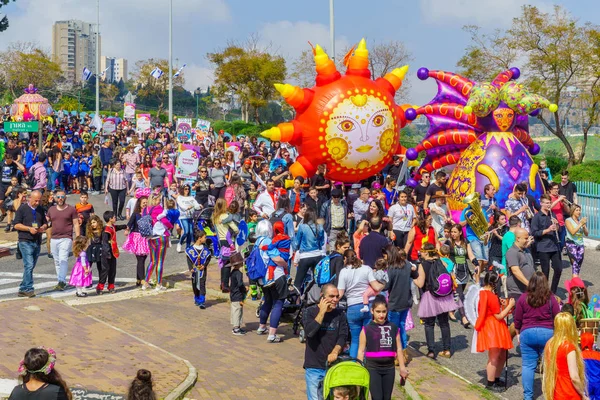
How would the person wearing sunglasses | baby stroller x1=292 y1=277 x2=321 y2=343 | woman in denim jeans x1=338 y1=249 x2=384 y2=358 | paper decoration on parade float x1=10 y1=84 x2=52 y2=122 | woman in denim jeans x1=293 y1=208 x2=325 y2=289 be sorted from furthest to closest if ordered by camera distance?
1. paper decoration on parade float x1=10 y1=84 x2=52 y2=122
2. the person wearing sunglasses
3. woman in denim jeans x1=293 y1=208 x2=325 y2=289
4. baby stroller x1=292 y1=277 x2=321 y2=343
5. woman in denim jeans x1=338 y1=249 x2=384 y2=358

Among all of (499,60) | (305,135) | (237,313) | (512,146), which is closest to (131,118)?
(499,60)

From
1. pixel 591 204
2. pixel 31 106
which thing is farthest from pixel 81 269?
pixel 31 106

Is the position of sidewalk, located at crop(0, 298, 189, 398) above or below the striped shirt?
below

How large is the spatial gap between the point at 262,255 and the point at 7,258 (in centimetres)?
826

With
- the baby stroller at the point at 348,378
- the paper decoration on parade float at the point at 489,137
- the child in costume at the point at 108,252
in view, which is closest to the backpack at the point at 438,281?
the baby stroller at the point at 348,378

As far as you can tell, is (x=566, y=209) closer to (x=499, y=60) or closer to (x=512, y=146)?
(x=512, y=146)

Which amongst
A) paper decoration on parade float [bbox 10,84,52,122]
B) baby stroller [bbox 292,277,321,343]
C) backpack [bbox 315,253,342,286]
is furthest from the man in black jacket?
paper decoration on parade float [bbox 10,84,52,122]

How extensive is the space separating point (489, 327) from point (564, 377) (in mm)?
1809

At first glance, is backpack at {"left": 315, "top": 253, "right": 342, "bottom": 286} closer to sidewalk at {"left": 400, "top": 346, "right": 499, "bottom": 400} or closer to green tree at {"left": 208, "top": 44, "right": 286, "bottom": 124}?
sidewalk at {"left": 400, "top": 346, "right": 499, "bottom": 400}

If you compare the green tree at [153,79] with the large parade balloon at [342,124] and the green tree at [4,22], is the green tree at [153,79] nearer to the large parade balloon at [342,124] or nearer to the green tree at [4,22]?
the green tree at [4,22]

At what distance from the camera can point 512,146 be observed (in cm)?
1731

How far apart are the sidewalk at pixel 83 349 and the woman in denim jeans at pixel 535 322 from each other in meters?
3.69

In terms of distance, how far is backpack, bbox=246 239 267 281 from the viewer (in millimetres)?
11406

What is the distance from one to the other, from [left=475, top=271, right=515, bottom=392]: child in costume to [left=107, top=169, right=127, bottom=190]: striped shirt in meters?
13.2
